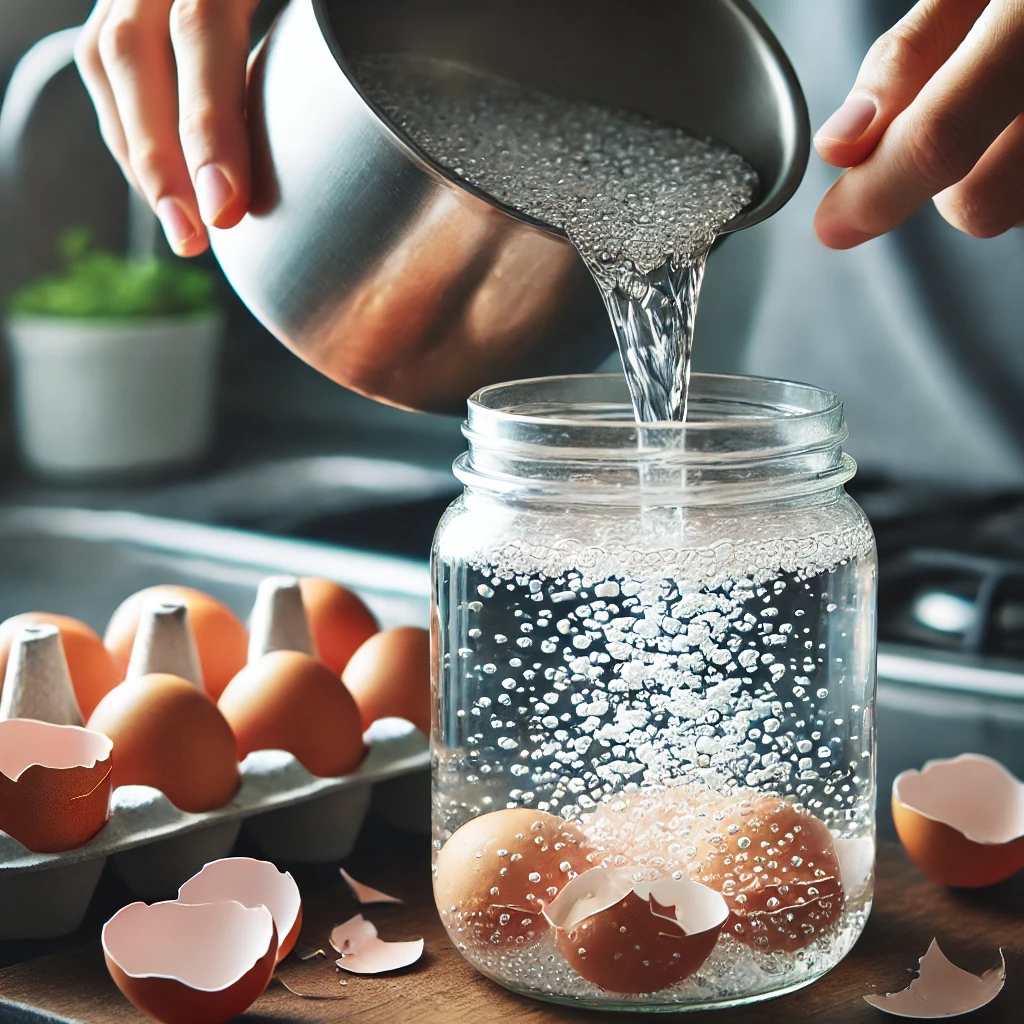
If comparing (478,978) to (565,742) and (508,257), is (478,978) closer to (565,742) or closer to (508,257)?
(565,742)

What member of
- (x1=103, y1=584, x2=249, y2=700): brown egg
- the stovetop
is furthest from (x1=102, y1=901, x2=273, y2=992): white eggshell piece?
the stovetop

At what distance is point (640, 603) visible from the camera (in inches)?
30.6

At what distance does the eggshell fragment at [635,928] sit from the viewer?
710mm

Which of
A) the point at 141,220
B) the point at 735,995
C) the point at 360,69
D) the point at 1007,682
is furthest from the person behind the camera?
the point at 141,220

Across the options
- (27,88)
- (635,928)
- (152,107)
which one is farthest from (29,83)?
(635,928)

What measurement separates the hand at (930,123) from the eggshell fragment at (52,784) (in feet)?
1.65

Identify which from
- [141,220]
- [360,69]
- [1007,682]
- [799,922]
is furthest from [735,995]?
[141,220]

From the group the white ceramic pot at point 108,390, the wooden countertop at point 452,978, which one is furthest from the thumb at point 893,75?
the white ceramic pot at point 108,390

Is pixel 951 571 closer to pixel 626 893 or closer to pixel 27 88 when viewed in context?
pixel 626 893

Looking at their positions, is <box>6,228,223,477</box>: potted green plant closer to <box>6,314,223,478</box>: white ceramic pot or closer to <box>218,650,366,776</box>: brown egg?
<box>6,314,223,478</box>: white ceramic pot

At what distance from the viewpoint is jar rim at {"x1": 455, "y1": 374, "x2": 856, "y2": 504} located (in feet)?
2.47

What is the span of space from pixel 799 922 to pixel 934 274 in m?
0.86

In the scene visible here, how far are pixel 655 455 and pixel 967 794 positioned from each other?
359mm

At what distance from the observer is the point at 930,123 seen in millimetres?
763
